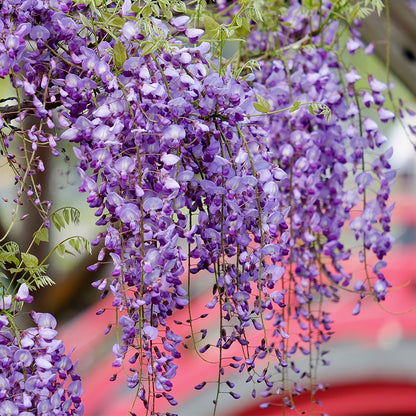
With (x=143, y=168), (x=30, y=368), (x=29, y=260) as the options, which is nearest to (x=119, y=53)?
(x=143, y=168)

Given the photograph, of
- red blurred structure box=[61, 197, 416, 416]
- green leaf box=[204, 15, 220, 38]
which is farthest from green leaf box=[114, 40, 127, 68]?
red blurred structure box=[61, 197, 416, 416]

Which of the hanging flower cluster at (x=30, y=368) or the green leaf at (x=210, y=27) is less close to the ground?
the green leaf at (x=210, y=27)

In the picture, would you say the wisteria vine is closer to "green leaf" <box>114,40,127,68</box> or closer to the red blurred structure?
"green leaf" <box>114,40,127,68</box>

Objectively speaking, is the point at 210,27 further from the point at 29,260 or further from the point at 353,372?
the point at 353,372

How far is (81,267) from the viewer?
2.57m

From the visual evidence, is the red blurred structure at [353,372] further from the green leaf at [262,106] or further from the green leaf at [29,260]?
A: the green leaf at [262,106]

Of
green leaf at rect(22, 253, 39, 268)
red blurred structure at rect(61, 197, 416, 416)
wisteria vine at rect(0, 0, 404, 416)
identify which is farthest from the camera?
red blurred structure at rect(61, 197, 416, 416)

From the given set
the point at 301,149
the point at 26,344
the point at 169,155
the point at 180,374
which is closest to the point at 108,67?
the point at 169,155

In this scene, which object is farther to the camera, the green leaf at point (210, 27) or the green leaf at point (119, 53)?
the green leaf at point (210, 27)

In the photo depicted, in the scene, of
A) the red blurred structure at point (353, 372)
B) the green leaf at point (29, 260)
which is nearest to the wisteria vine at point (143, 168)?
the green leaf at point (29, 260)

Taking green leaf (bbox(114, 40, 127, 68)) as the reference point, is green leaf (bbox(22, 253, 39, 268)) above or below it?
below

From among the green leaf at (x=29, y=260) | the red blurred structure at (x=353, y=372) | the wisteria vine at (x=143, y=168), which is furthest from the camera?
the red blurred structure at (x=353, y=372)

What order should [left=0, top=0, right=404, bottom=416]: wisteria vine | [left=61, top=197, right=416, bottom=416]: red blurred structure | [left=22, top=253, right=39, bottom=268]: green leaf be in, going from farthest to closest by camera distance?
[left=61, top=197, right=416, bottom=416]: red blurred structure
[left=22, top=253, right=39, bottom=268]: green leaf
[left=0, top=0, right=404, bottom=416]: wisteria vine

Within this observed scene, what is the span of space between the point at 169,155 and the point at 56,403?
13.0 inches
